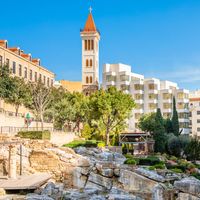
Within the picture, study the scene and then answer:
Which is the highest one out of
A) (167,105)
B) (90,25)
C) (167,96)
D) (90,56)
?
(90,25)

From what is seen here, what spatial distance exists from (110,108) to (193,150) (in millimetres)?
14864

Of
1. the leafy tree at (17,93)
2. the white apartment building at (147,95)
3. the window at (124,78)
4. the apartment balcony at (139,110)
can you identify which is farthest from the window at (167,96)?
the leafy tree at (17,93)

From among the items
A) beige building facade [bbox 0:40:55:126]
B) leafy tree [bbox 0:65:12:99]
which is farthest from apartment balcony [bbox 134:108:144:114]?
leafy tree [bbox 0:65:12:99]

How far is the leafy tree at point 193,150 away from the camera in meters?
62.9

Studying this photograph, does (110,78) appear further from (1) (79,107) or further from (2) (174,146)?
(2) (174,146)

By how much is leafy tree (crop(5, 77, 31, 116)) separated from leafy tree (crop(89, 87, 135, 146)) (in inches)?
454

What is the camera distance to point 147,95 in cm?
10250

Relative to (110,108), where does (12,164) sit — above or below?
below

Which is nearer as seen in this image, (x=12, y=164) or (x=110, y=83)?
(x=12, y=164)

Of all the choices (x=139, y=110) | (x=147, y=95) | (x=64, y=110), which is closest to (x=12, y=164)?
(x=64, y=110)

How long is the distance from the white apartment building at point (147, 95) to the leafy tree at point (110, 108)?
1454 inches

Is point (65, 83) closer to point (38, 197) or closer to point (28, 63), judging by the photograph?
point (28, 63)

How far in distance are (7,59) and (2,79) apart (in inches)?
790

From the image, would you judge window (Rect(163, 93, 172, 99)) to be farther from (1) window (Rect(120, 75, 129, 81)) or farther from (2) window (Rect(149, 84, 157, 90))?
(1) window (Rect(120, 75, 129, 81))
